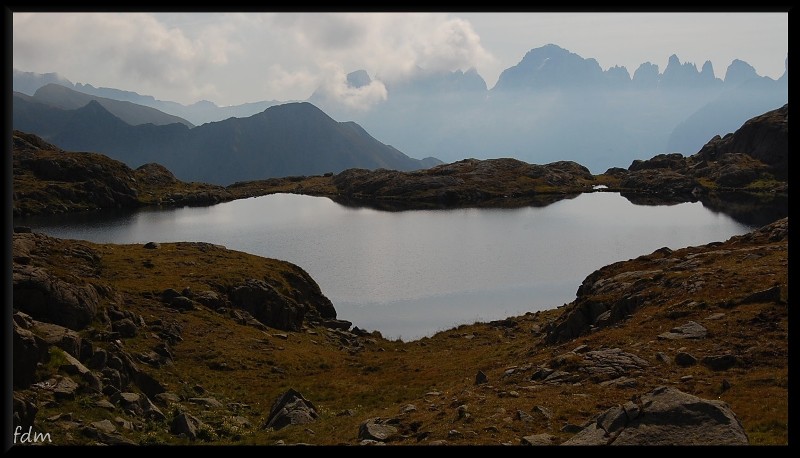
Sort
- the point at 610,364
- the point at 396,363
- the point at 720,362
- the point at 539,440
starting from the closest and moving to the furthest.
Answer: the point at 539,440 → the point at 720,362 → the point at 610,364 → the point at 396,363

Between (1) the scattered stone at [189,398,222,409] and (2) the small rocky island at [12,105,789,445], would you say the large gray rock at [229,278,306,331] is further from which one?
(1) the scattered stone at [189,398,222,409]

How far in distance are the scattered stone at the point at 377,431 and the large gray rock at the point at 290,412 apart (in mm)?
6469

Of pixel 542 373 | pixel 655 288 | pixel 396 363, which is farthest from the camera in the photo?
pixel 396 363

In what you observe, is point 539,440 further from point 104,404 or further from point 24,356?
point 24,356

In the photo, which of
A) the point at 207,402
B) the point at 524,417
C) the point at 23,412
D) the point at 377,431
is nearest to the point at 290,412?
the point at 377,431

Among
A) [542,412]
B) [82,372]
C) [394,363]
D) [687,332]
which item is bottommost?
[394,363]

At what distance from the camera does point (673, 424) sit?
17.3 meters

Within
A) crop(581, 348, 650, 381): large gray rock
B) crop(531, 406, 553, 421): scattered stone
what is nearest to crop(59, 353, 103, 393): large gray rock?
crop(531, 406, 553, 421): scattered stone

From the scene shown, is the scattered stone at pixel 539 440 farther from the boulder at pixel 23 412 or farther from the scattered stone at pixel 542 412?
the boulder at pixel 23 412

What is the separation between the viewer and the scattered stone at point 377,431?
25.4 metres

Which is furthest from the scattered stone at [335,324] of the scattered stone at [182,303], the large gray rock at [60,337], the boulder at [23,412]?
the boulder at [23,412]

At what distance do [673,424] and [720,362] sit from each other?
52.1 feet
